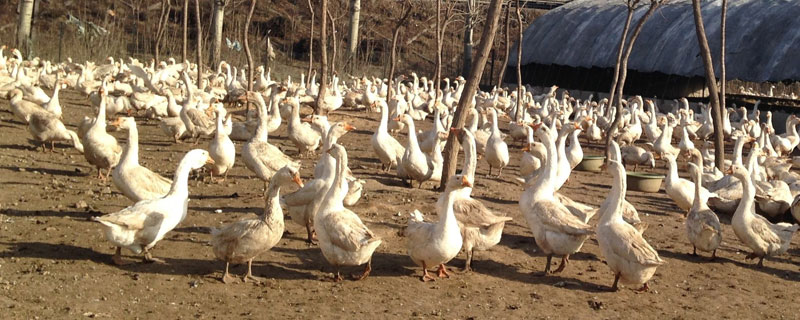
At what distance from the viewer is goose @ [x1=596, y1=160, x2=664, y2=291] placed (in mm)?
7848

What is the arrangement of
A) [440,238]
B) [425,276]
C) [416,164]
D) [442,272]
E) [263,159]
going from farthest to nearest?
[416,164] → [263,159] → [442,272] → [425,276] → [440,238]

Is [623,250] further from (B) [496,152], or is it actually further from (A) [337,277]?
(B) [496,152]

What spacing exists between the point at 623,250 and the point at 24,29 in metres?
29.7

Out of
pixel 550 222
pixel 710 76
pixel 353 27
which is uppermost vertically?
pixel 353 27

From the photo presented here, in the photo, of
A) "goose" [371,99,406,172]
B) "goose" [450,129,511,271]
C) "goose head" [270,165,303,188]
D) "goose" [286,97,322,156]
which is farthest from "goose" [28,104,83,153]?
"goose" [450,129,511,271]

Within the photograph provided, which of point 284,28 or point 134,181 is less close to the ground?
point 284,28

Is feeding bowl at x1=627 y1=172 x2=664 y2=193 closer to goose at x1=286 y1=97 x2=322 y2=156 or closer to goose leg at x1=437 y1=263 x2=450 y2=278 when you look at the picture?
goose at x1=286 y1=97 x2=322 y2=156

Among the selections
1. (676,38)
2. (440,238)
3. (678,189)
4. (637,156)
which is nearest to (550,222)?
(440,238)

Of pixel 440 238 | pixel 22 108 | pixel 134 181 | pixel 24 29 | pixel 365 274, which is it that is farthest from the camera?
pixel 24 29

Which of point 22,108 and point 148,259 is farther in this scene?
point 22,108

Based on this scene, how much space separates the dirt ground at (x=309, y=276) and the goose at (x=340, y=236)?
0.25 meters

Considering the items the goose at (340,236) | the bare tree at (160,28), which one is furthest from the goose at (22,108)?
the bare tree at (160,28)

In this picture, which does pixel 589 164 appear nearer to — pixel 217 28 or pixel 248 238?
pixel 248 238

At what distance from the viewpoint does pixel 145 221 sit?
7676 mm
